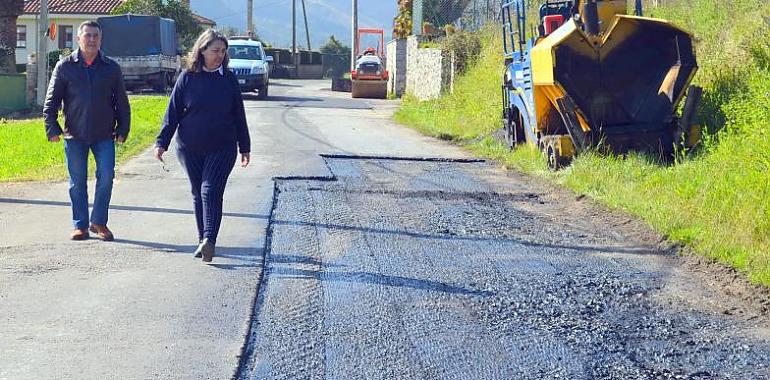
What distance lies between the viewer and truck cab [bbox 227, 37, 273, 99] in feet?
112

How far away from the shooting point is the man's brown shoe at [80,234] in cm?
912

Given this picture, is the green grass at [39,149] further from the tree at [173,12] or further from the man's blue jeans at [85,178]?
the tree at [173,12]

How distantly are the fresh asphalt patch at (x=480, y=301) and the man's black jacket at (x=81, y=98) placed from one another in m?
1.74

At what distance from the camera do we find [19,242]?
901 cm

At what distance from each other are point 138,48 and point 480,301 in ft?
113

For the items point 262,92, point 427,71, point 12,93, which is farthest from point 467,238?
point 12,93

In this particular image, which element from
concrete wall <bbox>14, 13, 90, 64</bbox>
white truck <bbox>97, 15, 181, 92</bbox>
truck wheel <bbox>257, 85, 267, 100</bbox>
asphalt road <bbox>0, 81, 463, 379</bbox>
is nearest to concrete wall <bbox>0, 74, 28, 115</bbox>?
white truck <bbox>97, 15, 181, 92</bbox>

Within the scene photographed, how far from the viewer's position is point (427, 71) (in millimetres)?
32281

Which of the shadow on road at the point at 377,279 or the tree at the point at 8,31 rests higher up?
the tree at the point at 8,31

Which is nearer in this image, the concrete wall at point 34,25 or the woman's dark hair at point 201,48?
the woman's dark hair at point 201,48

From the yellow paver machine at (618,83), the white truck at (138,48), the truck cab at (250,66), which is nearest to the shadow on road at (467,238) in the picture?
the yellow paver machine at (618,83)

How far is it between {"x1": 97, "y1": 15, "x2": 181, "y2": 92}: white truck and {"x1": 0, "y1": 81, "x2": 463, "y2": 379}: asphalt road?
85.0ft

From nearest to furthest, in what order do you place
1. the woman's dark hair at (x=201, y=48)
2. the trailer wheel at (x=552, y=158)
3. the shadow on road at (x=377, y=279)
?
the shadow on road at (x=377, y=279) → the woman's dark hair at (x=201, y=48) → the trailer wheel at (x=552, y=158)

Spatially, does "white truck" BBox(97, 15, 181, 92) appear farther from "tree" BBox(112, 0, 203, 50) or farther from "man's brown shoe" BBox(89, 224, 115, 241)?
"man's brown shoe" BBox(89, 224, 115, 241)
